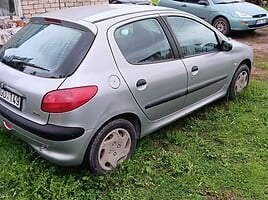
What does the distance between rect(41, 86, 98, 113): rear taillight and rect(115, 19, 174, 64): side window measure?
25.6 inches

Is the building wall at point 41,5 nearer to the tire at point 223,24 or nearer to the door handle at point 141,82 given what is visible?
the tire at point 223,24

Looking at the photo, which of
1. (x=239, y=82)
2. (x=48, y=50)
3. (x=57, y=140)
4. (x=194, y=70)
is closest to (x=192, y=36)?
(x=194, y=70)

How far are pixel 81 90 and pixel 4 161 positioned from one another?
1232 mm

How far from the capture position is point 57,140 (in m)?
2.69

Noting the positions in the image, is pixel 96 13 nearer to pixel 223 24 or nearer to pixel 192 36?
pixel 192 36

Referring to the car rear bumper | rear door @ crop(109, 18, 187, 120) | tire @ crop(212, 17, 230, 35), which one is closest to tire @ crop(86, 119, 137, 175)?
the car rear bumper

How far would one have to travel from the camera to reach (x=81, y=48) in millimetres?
2832

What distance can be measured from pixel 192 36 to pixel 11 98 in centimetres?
209

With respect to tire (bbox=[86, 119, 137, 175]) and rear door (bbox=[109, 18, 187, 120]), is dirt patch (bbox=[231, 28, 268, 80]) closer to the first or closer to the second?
rear door (bbox=[109, 18, 187, 120])

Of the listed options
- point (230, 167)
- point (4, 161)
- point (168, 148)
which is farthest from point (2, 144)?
point (230, 167)

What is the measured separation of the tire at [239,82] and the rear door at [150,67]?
4.03 feet

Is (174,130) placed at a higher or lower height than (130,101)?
lower

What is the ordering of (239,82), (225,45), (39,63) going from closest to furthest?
(39,63) → (225,45) → (239,82)

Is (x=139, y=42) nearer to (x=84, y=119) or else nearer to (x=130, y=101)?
(x=130, y=101)
